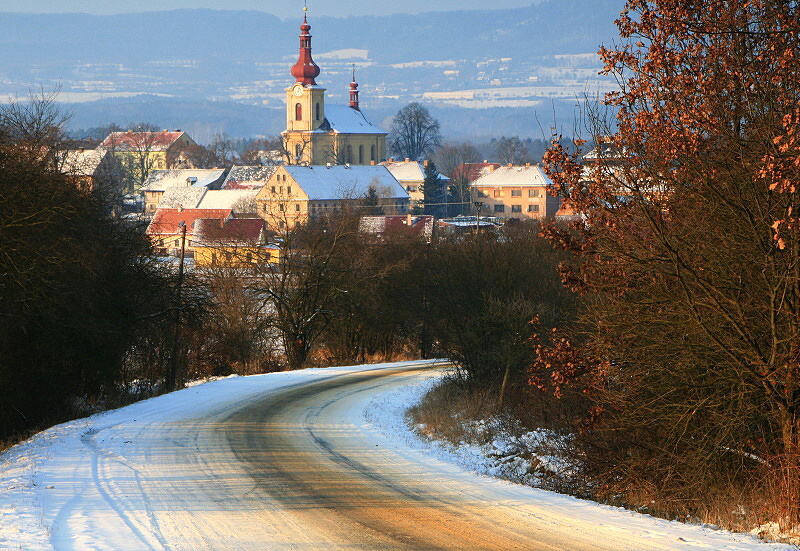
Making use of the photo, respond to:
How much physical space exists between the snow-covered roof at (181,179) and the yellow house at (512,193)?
1598 inches

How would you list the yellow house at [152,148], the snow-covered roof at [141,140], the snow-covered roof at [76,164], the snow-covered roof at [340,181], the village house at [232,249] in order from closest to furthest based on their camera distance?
1. the snow-covered roof at [76,164]
2. the village house at [232,249]
3. the snow-covered roof at [340,181]
4. the yellow house at [152,148]
5. the snow-covered roof at [141,140]

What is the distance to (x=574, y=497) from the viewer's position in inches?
480

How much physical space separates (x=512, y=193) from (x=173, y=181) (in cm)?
5302

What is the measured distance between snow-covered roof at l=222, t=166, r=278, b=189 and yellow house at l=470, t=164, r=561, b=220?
31.9 m

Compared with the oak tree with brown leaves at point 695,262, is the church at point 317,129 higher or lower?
higher

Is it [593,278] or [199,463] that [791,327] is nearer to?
[593,278]

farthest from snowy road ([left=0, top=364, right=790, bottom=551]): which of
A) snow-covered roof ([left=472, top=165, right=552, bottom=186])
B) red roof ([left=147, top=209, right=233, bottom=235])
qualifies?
snow-covered roof ([left=472, top=165, right=552, bottom=186])

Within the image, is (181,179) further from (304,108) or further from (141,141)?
(141,141)

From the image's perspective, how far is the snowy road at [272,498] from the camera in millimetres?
9703

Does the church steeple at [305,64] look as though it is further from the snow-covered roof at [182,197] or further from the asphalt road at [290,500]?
the asphalt road at [290,500]

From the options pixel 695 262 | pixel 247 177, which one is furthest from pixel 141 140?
pixel 695 262

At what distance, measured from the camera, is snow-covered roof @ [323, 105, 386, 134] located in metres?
A: 175

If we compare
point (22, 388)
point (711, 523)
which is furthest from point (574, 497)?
point (22, 388)

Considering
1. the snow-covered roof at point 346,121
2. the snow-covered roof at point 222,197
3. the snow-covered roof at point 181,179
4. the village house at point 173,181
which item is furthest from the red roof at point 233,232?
the snow-covered roof at point 346,121
